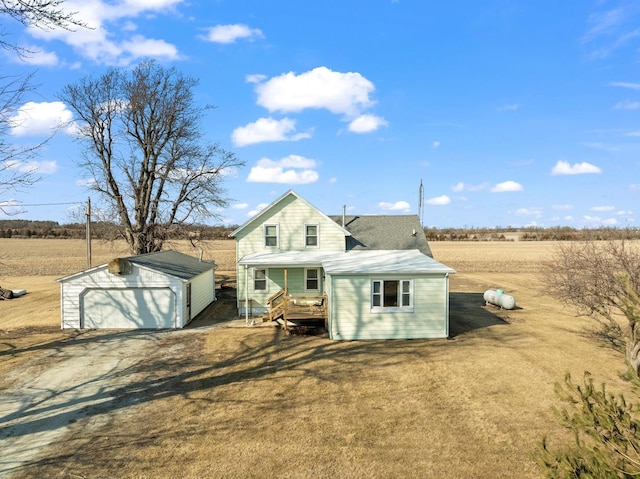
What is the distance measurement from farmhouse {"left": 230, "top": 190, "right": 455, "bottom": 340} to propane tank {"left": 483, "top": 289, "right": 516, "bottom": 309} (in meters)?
4.87

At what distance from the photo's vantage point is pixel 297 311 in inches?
701

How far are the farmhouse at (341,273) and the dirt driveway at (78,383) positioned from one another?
4.61 m

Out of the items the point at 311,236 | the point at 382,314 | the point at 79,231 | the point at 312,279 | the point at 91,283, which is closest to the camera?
the point at 382,314

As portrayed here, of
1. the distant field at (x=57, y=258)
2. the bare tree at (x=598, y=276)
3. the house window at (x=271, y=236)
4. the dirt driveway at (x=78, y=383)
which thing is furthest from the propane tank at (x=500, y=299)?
the distant field at (x=57, y=258)

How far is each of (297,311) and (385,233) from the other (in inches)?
382

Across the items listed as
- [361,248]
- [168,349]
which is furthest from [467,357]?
[168,349]

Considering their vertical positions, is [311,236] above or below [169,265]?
above

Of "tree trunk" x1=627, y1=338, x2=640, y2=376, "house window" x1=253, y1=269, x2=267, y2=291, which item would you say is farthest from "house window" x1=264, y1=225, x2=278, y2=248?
"tree trunk" x1=627, y1=338, x2=640, y2=376

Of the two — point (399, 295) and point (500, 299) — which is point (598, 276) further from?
point (500, 299)

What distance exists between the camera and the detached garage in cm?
1877

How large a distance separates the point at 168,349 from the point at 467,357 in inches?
455

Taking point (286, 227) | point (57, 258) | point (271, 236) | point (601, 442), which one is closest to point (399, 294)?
point (286, 227)

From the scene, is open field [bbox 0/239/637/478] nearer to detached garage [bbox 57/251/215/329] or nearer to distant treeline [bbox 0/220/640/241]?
detached garage [bbox 57/251/215/329]

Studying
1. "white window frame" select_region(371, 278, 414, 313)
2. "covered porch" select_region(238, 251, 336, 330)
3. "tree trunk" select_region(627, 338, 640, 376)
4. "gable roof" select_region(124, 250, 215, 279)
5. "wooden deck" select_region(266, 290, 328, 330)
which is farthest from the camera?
"covered porch" select_region(238, 251, 336, 330)
